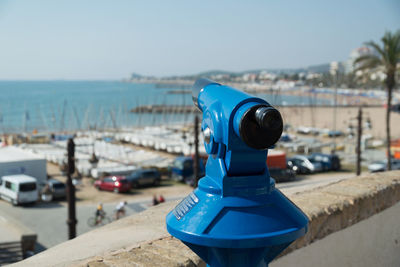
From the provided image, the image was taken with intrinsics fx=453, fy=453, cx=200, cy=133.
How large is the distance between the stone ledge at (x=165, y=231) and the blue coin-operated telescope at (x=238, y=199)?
85cm

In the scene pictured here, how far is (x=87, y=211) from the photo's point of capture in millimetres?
20000

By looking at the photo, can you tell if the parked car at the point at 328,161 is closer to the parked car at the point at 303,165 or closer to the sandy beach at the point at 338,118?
the parked car at the point at 303,165

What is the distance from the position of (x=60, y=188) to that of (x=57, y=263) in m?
20.3

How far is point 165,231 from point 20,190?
19.2 metres

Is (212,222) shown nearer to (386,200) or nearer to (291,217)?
(291,217)

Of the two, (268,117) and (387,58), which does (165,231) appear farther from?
(387,58)

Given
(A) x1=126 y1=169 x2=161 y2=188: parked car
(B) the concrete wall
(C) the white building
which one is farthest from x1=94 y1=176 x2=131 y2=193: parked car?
(B) the concrete wall

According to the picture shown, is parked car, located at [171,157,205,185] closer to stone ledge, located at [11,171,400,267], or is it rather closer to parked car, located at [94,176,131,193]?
parked car, located at [94,176,131,193]

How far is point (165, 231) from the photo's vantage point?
3.04m

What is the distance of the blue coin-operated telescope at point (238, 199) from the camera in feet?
4.68

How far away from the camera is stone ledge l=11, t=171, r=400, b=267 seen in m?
2.42

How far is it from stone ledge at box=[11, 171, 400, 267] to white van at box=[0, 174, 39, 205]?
18.0 metres

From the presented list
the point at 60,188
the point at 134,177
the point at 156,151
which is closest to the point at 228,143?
the point at 60,188

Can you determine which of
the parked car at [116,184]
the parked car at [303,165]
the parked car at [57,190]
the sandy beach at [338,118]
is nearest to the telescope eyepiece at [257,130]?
the parked car at [57,190]
